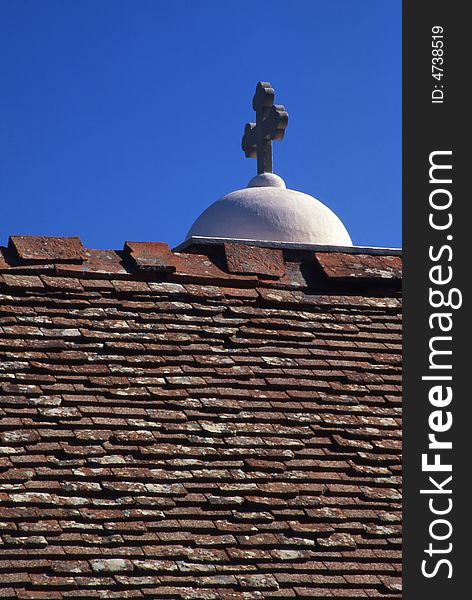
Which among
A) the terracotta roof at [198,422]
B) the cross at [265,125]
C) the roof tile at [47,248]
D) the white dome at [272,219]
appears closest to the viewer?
the terracotta roof at [198,422]

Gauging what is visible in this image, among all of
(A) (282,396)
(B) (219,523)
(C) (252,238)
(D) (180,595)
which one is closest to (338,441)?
(A) (282,396)

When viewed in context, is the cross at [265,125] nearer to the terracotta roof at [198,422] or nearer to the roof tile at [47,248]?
the terracotta roof at [198,422]

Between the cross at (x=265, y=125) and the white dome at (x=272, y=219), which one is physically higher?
the cross at (x=265, y=125)

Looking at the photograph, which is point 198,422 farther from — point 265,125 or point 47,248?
point 265,125

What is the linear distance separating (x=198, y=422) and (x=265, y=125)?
4.17 m

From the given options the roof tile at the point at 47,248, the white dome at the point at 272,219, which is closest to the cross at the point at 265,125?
the white dome at the point at 272,219

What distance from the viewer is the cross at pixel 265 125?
10789 mm

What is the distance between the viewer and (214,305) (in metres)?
8.24

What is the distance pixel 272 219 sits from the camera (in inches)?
401

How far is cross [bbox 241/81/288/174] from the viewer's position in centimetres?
1079

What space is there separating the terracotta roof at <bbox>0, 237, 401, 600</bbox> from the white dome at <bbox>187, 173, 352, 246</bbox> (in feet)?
4.00

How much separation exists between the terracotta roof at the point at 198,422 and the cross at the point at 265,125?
2.12 m

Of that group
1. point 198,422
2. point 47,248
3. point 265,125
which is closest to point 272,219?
point 265,125

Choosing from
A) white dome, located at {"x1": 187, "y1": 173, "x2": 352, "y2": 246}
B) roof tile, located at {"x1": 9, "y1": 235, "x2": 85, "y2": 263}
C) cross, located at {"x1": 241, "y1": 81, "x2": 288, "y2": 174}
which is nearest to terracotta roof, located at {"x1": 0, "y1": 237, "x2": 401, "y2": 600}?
roof tile, located at {"x1": 9, "y1": 235, "x2": 85, "y2": 263}
